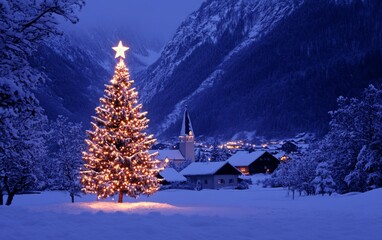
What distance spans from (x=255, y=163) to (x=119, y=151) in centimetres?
9777

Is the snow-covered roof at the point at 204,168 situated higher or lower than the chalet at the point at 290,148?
lower

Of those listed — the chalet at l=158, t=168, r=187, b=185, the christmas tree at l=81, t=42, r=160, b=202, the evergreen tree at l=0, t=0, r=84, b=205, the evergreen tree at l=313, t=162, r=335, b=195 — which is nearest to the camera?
the evergreen tree at l=0, t=0, r=84, b=205

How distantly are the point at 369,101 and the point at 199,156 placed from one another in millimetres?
105913

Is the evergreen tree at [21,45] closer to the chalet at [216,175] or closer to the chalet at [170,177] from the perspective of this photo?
the chalet at [170,177]

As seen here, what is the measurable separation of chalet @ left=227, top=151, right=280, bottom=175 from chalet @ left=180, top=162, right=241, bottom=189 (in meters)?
28.6

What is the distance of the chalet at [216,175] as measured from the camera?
296 ft

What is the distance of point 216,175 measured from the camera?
9044 cm

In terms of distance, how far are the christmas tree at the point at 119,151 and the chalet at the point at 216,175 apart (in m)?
63.8

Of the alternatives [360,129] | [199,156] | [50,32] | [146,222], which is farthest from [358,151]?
[199,156]

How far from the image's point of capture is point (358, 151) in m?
39.7

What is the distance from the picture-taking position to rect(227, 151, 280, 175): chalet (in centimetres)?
12006

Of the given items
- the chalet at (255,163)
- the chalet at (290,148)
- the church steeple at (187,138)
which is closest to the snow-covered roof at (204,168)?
the chalet at (255,163)

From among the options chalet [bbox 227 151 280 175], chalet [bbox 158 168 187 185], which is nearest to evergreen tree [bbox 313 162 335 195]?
chalet [bbox 158 168 187 185]

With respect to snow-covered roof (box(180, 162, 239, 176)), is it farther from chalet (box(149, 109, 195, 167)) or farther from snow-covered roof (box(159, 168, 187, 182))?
chalet (box(149, 109, 195, 167))
